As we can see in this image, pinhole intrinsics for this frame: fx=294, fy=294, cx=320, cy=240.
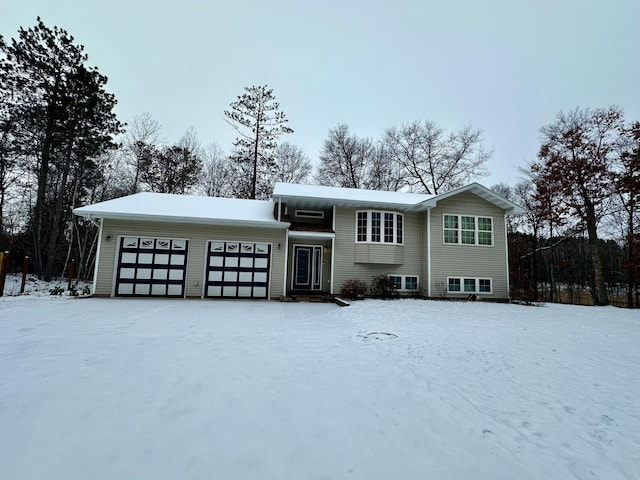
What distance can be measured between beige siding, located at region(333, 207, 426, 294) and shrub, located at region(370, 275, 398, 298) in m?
0.33

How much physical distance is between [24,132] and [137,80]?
22.6 ft

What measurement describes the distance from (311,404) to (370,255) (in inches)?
374

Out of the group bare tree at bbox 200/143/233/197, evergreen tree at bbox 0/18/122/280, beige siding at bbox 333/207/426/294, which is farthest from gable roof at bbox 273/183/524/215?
evergreen tree at bbox 0/18/122/280

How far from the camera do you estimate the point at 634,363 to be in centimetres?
432

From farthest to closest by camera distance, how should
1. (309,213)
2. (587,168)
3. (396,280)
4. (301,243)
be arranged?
1. (587,168)
2. (309,213)
3. (301,243)
4. (396,280)

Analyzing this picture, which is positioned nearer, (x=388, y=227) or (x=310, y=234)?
(x=310, y=234)

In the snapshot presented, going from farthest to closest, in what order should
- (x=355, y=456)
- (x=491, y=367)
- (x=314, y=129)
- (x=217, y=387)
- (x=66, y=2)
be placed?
(x=314, y=129)
(x=66, y=2)
(x=491, y=367)
(x=217, y=387)
(x=355, y=456)

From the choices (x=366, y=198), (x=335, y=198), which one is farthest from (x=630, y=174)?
(x=335, y=198)

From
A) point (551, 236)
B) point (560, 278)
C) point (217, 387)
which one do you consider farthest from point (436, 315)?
point (560, 278)

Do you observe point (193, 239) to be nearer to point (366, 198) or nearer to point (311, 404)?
point (366, 198)

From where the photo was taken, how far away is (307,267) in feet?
42.7

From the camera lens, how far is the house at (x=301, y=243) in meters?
10.7

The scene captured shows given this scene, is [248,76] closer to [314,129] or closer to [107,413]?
[314,129]

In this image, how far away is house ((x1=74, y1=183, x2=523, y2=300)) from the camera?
10.7 metres
